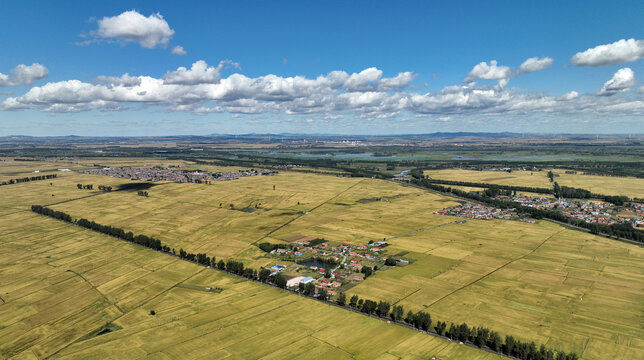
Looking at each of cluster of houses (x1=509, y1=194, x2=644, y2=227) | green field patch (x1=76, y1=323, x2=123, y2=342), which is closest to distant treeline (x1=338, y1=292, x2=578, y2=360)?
green field patch (x1=76, y1=323, x2=123, y2=342)

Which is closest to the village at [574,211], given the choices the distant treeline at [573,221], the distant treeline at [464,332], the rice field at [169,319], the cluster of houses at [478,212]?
the cluster of houses at [478,212]

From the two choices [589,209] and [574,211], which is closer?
[574,211]

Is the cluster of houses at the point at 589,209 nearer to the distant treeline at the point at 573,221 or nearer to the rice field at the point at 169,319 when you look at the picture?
the distant treeline at the point at 573,221

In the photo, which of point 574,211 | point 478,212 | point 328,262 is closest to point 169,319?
point 328,262

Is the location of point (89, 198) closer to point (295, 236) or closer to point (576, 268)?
point (295, 236)

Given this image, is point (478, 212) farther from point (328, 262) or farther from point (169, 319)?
point (169, 319)

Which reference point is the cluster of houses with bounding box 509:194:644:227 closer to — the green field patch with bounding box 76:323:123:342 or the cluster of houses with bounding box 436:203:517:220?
the cluster of houses with bounding box 436:203:517:220
